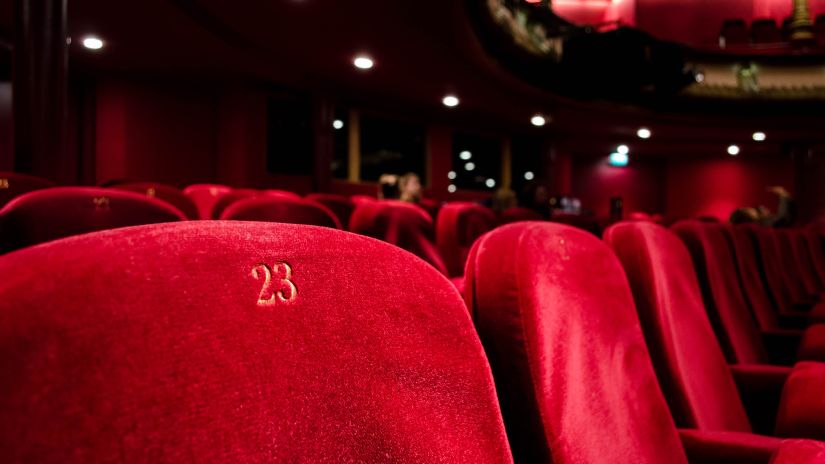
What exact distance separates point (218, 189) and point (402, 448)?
4603 mm

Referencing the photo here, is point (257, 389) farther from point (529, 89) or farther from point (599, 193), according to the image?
point (599, 193)

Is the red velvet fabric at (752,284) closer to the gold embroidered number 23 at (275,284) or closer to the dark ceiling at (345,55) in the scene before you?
the gold embroidered number 23 at (275,284)

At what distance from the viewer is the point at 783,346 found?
223 cm

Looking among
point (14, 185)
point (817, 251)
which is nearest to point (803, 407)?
point (14, 185)

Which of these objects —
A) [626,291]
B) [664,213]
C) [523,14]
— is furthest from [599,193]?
[626,291]

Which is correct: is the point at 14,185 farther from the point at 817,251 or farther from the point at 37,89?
the point at 817,251

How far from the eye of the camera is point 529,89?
336 inches

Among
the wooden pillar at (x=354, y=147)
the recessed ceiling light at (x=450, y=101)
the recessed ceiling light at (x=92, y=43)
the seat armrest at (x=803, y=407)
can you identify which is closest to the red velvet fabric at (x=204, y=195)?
the recessed ceiling light at (x=92, y=43)

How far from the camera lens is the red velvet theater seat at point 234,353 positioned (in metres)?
0.33

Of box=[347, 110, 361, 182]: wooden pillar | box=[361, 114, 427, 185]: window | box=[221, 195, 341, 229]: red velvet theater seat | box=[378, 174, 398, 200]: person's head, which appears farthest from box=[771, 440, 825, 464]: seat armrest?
box=[361, 114, 427, 185]: window

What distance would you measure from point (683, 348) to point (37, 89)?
393 cm

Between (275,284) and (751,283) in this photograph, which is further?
(751,283)

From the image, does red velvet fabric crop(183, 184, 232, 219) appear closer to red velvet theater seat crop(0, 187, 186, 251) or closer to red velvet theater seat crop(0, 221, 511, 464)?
red velvet theater seat crop(0, 187, 186, 251)

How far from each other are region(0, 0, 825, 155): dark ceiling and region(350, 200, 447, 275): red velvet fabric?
12.1 ft
